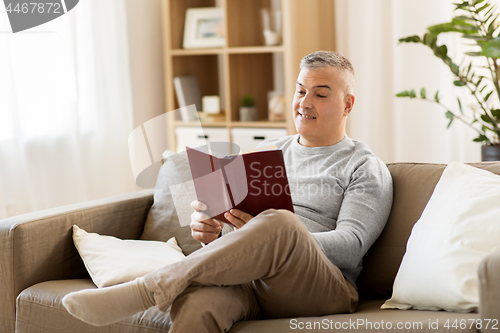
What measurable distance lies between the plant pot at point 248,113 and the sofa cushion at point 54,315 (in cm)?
183

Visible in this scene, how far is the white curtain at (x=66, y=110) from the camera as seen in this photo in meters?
2.61

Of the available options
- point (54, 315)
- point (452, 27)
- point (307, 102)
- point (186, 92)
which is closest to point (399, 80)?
point (452, 27)

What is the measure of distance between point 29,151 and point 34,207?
285 mm

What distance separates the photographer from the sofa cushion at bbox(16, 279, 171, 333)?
1493mm

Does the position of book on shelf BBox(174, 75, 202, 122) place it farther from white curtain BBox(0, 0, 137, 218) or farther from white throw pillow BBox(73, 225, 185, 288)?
white throw pillow BBox(73, 225, 185, 288)

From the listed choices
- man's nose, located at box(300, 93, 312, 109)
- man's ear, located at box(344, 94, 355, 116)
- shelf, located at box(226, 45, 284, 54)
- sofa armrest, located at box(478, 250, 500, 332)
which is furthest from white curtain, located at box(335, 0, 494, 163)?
sofa armrest, located at box(478, 250, 500, 332)

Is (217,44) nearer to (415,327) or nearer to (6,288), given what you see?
(6,288)

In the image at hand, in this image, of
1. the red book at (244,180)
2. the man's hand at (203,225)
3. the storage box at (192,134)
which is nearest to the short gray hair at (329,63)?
the red book at (244,180)

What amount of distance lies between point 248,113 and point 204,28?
24.7 inches

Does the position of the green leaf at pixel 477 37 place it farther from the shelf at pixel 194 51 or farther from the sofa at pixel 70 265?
the shelf at pixel 194 51

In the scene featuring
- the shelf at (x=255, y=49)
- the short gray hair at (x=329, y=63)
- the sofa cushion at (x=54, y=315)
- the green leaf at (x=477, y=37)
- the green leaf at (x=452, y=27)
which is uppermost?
the green leaf at (x=452, y=27)

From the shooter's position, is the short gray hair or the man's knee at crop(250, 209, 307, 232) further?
the short gray hair

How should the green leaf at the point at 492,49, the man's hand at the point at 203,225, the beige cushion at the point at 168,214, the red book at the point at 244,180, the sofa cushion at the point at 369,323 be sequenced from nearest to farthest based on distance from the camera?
1. the sofa cushion at the point at 369,323
2. the red book at the point at 244,180
3. the man's hand at the point at 203,225
4. the beige cushion at the point at 168,214
5. the green leaf at the point at 492,49

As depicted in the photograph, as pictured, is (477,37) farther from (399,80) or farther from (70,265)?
(70,265)
